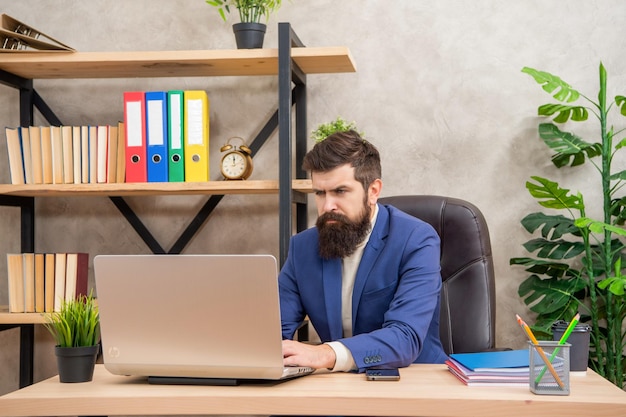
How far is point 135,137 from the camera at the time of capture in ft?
8.95

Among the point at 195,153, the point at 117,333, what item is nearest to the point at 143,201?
the point at 195,153

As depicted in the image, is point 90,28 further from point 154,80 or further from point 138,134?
point 138,134

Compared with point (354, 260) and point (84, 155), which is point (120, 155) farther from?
point (354, 260)

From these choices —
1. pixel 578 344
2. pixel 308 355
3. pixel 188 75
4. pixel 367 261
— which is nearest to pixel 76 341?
pixel 308 355

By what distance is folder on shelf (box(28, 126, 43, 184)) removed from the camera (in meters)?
2.78

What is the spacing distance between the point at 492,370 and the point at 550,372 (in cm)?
13

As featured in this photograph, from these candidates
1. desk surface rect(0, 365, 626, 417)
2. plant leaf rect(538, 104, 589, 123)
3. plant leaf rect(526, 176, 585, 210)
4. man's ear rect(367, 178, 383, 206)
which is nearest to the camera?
desk surface rect(0, 365, 626, 417)

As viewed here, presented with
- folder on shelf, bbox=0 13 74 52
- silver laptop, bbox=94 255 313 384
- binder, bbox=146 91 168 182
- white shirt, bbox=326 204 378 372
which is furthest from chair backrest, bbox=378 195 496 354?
folder on shelf, bbox=0 13 74 52

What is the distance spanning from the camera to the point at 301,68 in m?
2.81

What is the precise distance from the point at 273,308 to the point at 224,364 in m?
0.16

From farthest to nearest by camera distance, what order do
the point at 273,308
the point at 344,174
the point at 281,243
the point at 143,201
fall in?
the point at 143,201, the point at 281,243, the point at 344,174, the point at 273,308

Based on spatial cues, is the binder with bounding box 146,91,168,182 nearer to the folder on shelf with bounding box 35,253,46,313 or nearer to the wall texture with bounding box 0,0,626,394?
the wall texture with bounding box 0,0,626,394

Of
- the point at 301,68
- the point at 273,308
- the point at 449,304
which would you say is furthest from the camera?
the point at 301,68

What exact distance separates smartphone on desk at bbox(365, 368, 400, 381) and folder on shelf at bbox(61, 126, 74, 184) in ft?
5.49
